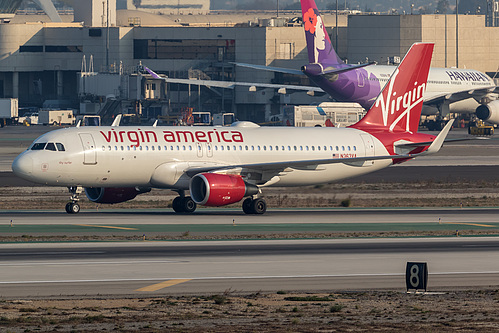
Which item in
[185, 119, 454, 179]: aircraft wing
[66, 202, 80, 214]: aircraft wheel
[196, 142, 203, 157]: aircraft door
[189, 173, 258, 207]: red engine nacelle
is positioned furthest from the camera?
[196, 142, 203, 157]: aircraft door

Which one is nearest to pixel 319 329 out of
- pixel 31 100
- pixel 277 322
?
pixel 277 322

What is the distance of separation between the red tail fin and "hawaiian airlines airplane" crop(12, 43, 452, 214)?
2.3 inches

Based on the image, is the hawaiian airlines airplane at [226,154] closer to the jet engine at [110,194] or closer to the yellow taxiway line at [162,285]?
the jet engine at [110,194]

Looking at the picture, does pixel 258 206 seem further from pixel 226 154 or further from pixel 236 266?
pixel 236 266

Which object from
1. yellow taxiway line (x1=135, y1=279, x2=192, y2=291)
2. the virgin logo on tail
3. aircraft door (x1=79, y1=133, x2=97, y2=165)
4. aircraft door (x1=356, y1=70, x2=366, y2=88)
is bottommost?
yellow taxiway line (x1=135, y1=279, x2=192, y2=291)

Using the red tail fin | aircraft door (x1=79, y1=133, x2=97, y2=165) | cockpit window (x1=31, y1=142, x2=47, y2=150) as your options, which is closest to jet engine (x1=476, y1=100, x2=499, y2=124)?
the red tail fin

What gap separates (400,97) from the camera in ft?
184

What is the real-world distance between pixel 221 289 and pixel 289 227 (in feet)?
53.1

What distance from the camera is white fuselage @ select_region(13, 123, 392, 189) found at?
47.3m

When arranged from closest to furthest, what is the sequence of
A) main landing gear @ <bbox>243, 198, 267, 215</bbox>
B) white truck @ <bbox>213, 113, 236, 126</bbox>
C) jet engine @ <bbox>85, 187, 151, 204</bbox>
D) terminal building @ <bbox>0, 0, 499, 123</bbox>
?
1. main landing gear @ <bbox>243, 198, 267, 215</bbox>
2. jet engine @ <bbox>85, 187, 151, 204</bbox>
3. white truck @ <bbox>213, 113, 236, 126</bbox>
4. terminal building @ <bbox>0, 0, 499, 123</bbox>

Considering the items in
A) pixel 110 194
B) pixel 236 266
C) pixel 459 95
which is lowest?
pixel 236 266

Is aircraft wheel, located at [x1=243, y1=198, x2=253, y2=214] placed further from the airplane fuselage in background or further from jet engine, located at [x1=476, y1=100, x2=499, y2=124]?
jet engine, located at [x1=476, y1=100, x2=499, y2=124]

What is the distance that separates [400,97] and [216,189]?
15.0m

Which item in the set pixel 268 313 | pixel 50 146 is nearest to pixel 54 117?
pixel 50 146
